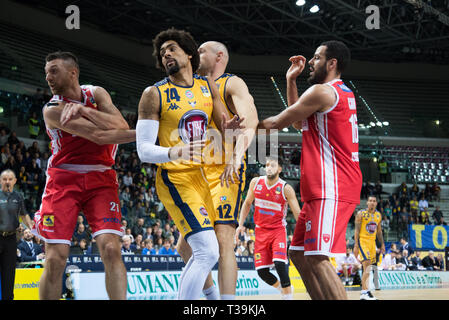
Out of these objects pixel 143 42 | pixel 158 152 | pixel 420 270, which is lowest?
pixel 420 270

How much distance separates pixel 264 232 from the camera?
9648mm

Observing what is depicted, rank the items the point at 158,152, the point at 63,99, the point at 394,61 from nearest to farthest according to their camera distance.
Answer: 1. the point at 158,152
2. the point at 63,99
3. the point at 394,61

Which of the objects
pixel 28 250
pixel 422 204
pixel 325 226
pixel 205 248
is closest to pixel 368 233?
pixel 28 250

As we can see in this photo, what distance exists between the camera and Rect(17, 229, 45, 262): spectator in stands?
40.2ft

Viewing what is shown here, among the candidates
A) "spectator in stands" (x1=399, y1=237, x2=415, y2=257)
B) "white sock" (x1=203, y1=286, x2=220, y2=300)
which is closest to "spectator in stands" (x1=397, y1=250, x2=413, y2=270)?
"spectator in stands" (x1=399, y1=237, x2=415, y2=257)

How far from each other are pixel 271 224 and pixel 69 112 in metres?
5.33

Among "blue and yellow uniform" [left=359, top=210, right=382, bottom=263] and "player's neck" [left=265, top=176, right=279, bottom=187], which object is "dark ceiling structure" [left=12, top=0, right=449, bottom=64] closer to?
"blue and yellow uniform" [left=359, top=210, right=382, bottom=263]

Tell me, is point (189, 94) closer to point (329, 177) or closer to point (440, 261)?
point (329, 177)

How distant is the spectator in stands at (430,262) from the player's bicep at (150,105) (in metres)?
19.8

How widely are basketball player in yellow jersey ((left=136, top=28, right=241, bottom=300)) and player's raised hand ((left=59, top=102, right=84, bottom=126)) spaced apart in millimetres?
578

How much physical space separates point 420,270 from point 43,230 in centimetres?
1806

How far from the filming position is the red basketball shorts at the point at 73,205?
5.20 meters
